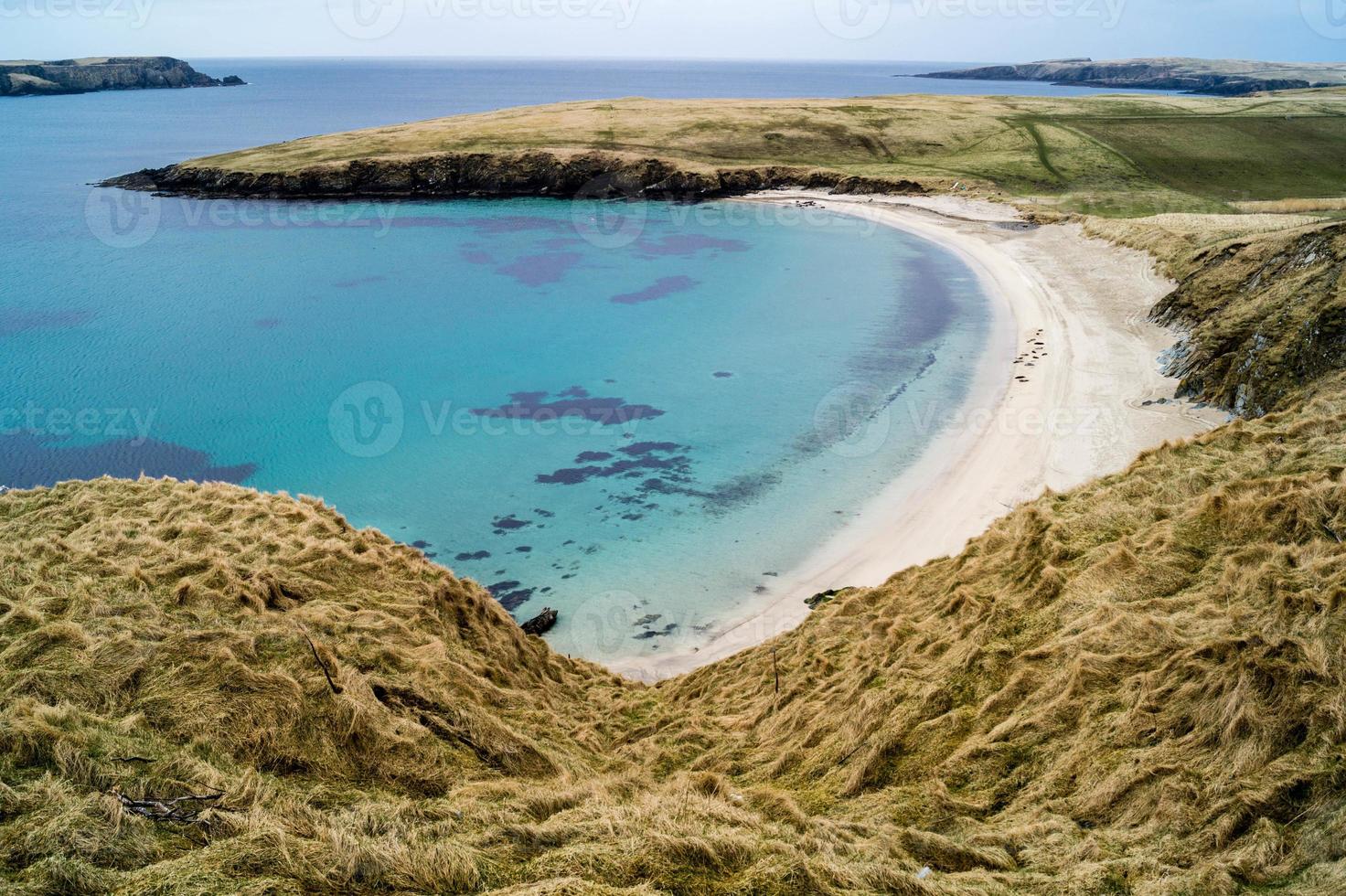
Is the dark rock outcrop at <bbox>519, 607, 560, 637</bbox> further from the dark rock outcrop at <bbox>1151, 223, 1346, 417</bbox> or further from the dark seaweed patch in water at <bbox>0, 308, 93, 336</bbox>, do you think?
the dark seaweed patch in water at <bbox>0, 308, 93, 336</bbox>

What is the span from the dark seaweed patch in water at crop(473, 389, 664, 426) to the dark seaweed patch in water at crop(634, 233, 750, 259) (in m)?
32.4

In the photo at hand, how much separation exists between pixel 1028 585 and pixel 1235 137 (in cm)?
10825

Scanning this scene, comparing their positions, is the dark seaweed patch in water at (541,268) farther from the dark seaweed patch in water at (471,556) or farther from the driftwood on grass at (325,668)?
the driftwood on grass at (325,668)

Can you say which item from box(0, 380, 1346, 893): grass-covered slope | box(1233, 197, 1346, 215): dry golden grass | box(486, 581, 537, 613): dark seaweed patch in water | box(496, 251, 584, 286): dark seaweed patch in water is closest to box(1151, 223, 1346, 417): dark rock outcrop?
box(0, 380, 1346, 893): grass-covered slope

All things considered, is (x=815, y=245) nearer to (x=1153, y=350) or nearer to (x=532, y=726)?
(x=1153, y=350)

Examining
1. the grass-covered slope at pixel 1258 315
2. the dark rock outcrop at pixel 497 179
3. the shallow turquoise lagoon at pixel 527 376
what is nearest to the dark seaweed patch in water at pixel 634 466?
the shallow turquoise lagoon at pixel 527 376

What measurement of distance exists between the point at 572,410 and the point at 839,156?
72122 mm

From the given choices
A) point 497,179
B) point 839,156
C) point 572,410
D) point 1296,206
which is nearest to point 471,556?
point 572,410

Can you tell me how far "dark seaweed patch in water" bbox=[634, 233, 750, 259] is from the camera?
70.0 metres

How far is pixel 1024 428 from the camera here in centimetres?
3256

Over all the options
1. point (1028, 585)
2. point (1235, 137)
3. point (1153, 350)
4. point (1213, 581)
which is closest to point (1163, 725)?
point (1213, 581)

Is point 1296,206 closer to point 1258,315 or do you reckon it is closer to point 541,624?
point 1258,315

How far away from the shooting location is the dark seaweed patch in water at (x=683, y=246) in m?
70.0

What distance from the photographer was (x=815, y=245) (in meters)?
70.2
